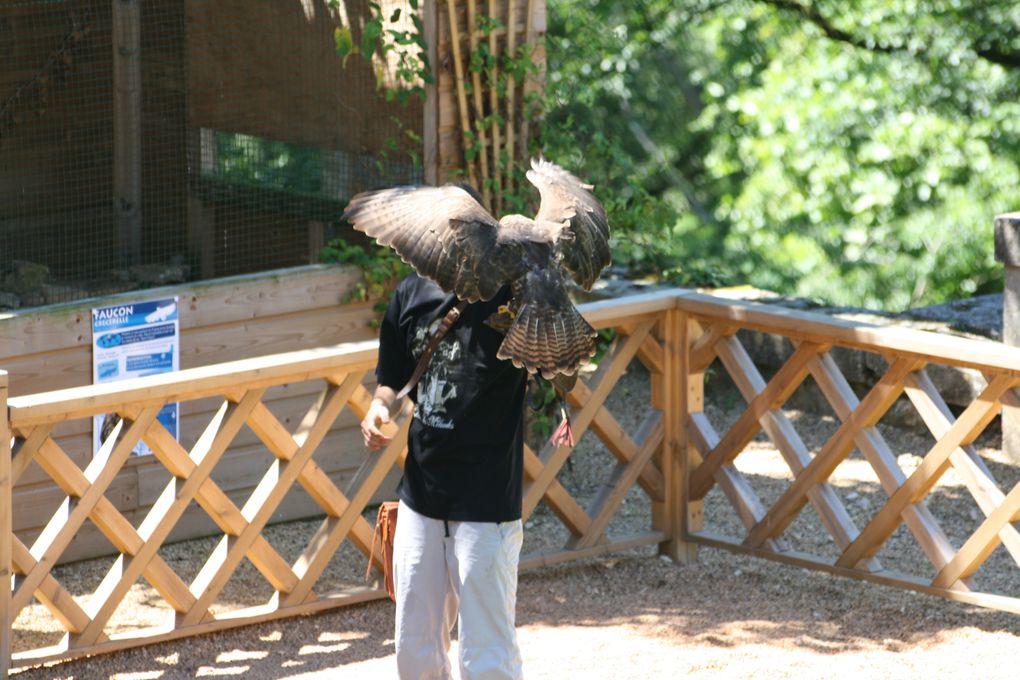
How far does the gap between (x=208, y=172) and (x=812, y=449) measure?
3316mm

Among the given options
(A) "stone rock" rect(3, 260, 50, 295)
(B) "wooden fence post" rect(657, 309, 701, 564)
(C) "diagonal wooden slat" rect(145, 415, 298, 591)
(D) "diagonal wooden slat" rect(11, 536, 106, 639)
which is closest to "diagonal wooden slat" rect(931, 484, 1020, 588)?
(B) "wooden fence post" rect(657, 309, 701, 564)

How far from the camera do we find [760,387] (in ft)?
17.5

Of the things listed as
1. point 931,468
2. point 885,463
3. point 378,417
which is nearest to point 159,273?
point 378,417

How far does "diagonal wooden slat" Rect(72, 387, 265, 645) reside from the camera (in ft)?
14.6

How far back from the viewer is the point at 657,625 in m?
4.97

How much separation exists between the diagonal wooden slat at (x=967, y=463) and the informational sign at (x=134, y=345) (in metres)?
2.90

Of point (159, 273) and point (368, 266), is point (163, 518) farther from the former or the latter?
point (368, 266)

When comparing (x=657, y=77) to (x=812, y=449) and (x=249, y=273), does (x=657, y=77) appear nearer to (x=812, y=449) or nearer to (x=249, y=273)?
(x=812, y=449)

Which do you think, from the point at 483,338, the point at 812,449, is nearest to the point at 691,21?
the point at 812,449

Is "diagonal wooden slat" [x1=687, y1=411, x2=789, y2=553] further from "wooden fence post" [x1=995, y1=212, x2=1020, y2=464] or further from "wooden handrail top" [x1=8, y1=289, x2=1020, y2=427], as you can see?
"wooden fence post" [x1=995, y1=212, x2=1020, y2=464]

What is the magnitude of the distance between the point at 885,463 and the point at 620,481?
110cm

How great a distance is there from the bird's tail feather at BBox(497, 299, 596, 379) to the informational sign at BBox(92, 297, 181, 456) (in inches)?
106

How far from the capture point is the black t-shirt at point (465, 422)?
11.5ft

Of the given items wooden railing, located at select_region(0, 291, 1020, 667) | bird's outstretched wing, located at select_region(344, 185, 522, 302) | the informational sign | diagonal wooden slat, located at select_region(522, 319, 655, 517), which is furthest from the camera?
the informational sign
